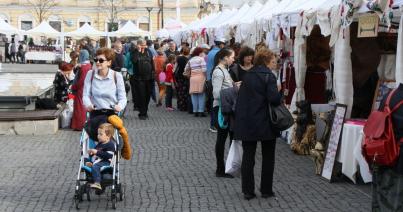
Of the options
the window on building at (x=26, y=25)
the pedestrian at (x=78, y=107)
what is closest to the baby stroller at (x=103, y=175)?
the pedestrian at (x=78, y=107)

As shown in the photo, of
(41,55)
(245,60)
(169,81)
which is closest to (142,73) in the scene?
Answer: (169,81)

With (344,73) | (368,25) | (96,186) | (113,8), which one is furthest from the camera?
(113,8)

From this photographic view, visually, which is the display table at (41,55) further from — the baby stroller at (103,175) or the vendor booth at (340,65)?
→ the baby stroller at (103,175)

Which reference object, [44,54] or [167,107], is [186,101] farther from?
[44,54]

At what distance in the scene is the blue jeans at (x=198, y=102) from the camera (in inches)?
727

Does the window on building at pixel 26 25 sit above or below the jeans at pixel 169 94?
above

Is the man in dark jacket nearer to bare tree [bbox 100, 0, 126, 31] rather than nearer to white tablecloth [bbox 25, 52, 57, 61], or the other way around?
white tablecloth [bbox 25, 52, 57, 61]

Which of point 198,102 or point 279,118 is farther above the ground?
point 279,118

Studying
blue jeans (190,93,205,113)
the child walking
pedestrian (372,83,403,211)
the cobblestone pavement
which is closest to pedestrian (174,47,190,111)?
blue jeans (190,93,205,113)

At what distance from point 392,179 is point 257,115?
99.4 inches

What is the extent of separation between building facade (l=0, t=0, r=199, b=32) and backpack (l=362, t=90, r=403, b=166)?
2817 inches

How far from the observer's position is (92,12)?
263 ft

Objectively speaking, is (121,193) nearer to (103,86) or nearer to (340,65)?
(103,86)

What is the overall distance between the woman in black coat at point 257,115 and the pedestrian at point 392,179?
2.21 metres
